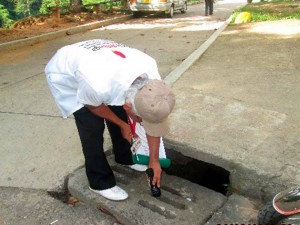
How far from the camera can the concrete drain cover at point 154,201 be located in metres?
2.30

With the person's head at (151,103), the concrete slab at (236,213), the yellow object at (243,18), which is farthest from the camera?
the yellow object at (243,18)

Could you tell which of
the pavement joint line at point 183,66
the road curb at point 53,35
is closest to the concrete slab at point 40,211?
the pavement joint line at point 183,66

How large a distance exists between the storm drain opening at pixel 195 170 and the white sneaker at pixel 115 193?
29.5 inches

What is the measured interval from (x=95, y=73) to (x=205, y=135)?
1.50 meters

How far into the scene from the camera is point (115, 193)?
96.6 inches

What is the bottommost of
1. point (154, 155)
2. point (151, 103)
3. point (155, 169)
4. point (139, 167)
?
point (139, 167)

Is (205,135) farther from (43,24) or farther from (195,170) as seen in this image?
(43,24)

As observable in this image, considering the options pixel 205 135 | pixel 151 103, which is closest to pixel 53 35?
pixel 205 135

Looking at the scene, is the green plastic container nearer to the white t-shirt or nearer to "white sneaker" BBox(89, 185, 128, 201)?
"white sneaker" BBox(89, 185, 128, 201)

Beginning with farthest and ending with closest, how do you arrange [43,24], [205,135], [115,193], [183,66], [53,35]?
[43,24] → [53,35] → [183,66] → [205,135] → [115,193]

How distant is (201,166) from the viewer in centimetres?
315

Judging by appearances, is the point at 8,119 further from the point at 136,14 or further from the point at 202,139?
the point at 136,14

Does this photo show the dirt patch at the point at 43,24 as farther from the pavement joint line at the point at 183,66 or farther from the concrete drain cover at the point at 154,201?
the concrete drain cover at the point at 154,201

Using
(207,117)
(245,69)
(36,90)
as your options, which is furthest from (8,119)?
(245,69)
